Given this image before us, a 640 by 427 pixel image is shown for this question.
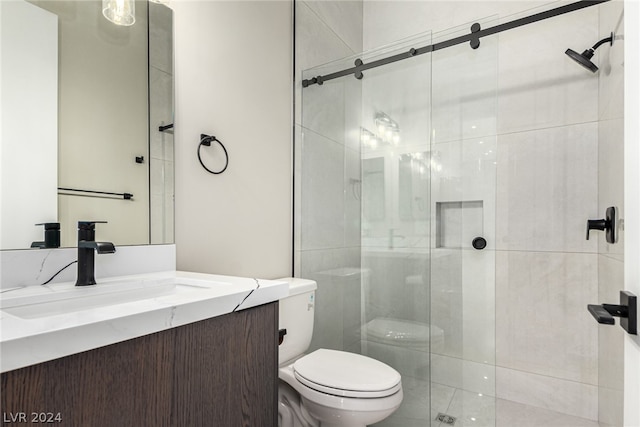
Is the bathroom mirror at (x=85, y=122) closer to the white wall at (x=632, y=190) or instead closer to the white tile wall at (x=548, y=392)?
the white wall at (x=632, y=190)

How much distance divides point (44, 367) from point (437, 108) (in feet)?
5.66

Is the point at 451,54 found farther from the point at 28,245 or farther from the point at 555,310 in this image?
the point at 28,245

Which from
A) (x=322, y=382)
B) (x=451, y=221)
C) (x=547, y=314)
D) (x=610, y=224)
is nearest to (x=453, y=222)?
(x=451, y=221)

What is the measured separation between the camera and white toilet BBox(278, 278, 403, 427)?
1.27 meters

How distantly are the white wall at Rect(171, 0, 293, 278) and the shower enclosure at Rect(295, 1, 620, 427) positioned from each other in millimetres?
178

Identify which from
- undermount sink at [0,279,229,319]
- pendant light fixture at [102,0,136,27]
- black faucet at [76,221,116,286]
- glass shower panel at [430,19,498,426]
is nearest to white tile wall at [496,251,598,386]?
glass shower panel at [430,19,498,426]

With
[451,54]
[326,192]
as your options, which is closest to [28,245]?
[326,192]

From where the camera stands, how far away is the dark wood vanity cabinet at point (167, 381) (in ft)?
1.72

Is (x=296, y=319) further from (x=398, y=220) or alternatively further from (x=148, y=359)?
(x=148, y=359)

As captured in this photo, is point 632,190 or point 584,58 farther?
point 584,58

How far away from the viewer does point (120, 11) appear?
3.87 ft

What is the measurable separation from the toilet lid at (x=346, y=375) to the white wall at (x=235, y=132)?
51 cm

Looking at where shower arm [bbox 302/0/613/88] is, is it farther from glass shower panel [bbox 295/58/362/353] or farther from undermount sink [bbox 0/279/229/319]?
undermount sink [bbox 0/279/229/319]

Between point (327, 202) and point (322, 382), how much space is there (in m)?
1.02
